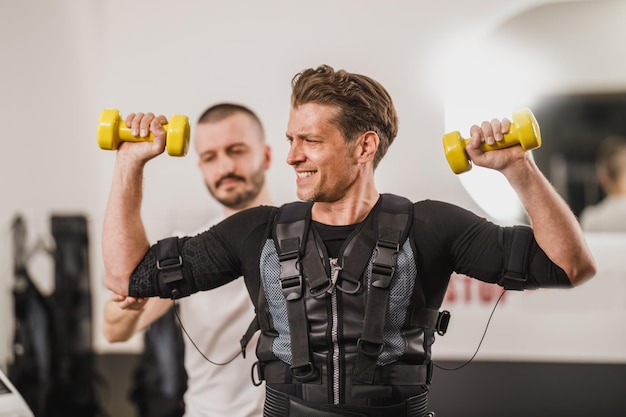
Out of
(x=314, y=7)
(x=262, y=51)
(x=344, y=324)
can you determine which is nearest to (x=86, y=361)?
(x=262, y=51)

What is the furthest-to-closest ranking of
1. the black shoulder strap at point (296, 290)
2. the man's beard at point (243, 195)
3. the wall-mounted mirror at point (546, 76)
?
1. the wall-mounted mirror at point (546, 76)
2. the man's beard at point (243, 195)
3. the black shoulder strap at point (296, 290)

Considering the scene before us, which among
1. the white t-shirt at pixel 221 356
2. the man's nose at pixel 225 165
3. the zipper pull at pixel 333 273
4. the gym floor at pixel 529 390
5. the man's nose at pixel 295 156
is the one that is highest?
the man's nose at pixel 295 156

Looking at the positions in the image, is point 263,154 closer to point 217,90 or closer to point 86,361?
point 217,90

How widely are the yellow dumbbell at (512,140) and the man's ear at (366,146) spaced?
212mm

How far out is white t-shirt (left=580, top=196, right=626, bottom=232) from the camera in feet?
12.0

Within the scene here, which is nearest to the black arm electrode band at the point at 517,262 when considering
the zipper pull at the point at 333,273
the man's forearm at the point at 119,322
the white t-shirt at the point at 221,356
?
the zipper pull at the point at 333,273

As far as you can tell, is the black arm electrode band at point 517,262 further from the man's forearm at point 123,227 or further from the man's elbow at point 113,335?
the man's elbow at point 113,335

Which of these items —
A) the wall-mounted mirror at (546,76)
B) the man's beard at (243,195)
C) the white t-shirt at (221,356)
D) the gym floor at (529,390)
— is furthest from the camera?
the wall-mounted mirror at (546,76)

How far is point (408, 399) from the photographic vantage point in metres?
1.90

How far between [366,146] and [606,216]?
2.07 meters

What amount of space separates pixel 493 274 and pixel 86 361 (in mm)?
2446

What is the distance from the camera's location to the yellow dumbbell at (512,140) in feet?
5.79

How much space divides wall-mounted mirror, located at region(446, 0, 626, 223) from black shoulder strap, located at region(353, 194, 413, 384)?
1.76m

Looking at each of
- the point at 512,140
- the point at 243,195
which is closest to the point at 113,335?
the point at 243,195
